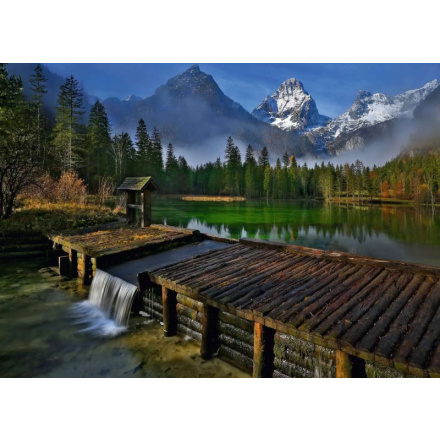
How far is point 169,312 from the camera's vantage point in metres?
6.34

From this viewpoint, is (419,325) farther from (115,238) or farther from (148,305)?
(115,238)

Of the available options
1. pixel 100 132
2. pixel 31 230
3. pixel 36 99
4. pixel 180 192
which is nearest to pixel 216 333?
pixel 31 230

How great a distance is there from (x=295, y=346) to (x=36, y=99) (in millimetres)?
50086

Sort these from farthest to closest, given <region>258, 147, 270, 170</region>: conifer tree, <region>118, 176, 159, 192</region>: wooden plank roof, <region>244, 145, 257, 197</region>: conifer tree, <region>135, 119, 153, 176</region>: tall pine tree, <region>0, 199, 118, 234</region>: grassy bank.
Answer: <region>258, 147, 270, 170</region>: conifer tree → <region>244, 145, 257, 197</region>: conifer tree → <region>135, 119, 153, 176</region>: tall pine tree → <region>118, 176, 159, 192</region>: wooden plank roof → <region>0, 199, 118, 234</region>: grassy bank

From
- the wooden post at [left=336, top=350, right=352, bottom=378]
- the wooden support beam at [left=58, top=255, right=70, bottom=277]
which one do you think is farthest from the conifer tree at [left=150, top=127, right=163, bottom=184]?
the wooden post at [left=336, top=350, right=352, bottom=378]

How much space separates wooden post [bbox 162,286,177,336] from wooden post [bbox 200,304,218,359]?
117cm

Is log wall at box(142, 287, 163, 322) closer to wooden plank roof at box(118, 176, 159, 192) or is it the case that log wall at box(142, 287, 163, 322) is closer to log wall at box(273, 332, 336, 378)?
log wall at box(273, 332, 336, 378)

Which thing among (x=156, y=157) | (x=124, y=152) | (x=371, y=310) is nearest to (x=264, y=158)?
(x=156, y=157)

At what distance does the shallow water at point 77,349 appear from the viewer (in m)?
5.16

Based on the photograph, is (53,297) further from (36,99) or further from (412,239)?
(36,99)

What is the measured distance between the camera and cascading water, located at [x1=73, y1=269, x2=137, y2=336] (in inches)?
273

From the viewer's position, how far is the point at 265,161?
95312 mm

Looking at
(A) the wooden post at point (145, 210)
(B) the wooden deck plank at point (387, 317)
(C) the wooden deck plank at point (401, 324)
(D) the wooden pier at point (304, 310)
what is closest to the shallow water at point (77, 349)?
(D) the wooden pier at point (304, 310)

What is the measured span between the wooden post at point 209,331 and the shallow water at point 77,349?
16 cm
